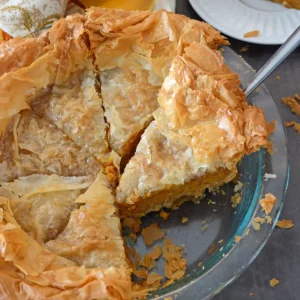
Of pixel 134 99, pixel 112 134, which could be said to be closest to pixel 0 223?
pixel 112 134

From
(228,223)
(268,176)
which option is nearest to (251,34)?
(268,176)

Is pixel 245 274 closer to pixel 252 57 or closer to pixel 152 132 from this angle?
pixel 152 132

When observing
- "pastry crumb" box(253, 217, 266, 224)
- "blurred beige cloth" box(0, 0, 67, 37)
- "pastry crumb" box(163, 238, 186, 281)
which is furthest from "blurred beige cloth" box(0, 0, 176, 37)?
"pastry crumb" box(253, 217, 266, 224)

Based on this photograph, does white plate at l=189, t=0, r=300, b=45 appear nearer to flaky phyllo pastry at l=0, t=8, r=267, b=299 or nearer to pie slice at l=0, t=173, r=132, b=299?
flaky phyllo pastry at l=0, t=8, r=267, b=299

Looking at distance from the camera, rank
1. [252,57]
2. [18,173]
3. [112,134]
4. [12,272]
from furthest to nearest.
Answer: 1. [252,57]
2. [112,134]
3. [18,173]
4. [12,272]

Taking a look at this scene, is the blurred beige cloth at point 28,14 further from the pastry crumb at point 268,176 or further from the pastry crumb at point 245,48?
the pastry crumb at point 268,176

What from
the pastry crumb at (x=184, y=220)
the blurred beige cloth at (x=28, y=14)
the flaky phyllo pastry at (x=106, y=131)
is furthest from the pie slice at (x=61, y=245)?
the blurred beige cloth at (x=28, y=14)
